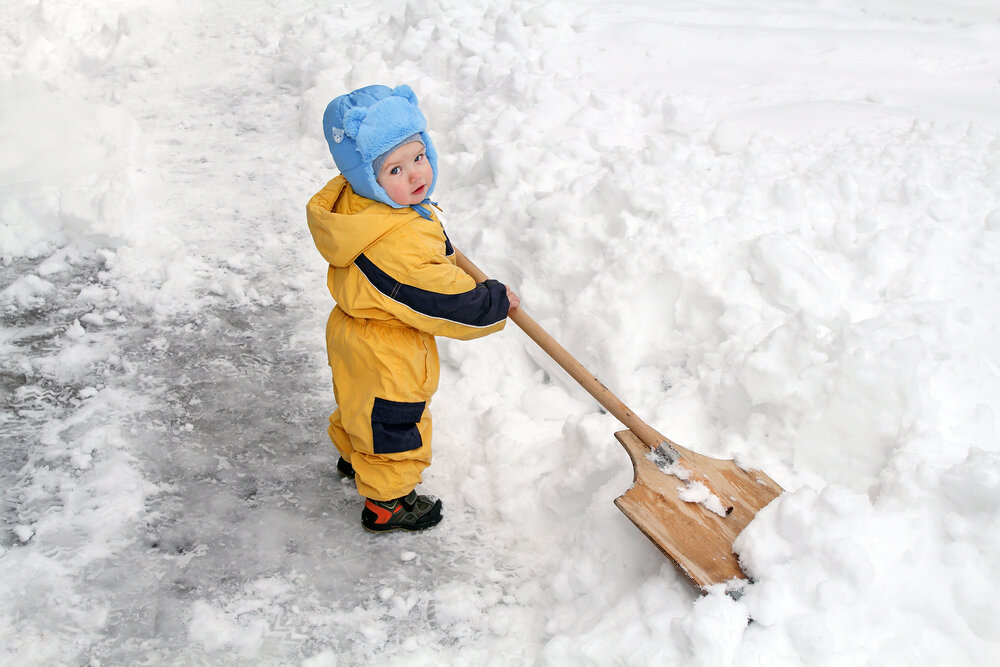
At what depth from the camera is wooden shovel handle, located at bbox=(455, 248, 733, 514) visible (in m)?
2.40

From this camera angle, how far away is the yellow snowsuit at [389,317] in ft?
7.33

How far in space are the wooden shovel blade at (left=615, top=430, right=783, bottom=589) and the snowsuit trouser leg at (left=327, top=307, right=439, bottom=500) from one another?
0.63 metres

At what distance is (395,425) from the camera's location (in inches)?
96.3

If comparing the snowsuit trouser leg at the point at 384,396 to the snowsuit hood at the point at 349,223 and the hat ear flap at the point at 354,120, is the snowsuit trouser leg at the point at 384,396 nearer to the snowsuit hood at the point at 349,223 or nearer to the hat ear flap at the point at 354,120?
the snowsuit hood at the point at 349,223

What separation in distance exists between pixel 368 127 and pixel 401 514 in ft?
4.03

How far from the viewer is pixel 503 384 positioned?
3.12 m

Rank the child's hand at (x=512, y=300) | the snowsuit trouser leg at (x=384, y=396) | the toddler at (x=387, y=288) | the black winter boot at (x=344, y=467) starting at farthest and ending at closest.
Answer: the black winter boot at (x=344, y=467) → the child's hand at (x=512, y=300) → the snowsuit trouser leg at (x=384, y=396) → the toddler at (x=387, y=288)

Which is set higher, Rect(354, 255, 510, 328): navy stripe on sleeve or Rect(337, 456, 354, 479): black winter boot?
Rect(354, 255, 510, 328): navy stripe on sleeve

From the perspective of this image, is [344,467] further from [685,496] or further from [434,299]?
[685,496]

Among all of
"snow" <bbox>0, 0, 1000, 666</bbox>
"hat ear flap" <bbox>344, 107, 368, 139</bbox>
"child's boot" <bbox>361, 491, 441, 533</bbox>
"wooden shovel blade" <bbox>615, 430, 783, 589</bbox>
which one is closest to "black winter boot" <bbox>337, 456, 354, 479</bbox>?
"snow" <bbox>0, 0, 1000, 666</bbox>

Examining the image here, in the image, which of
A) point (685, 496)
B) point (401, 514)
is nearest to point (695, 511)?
point (685, 496)

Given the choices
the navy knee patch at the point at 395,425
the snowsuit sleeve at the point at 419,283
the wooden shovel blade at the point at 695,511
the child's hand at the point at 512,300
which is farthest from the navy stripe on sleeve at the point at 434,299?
the wooden shovel blade at the point at 695,511

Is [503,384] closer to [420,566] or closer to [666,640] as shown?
[420,566]

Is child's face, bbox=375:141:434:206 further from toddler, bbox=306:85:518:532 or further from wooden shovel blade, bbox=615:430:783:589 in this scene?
wooden shovel blade, bbox=615:430:783:589
